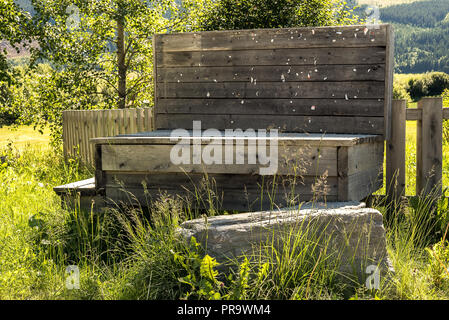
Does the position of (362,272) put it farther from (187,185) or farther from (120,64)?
(120,64)

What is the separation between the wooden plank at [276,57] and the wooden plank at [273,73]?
5 centimetres

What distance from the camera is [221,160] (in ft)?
13.7

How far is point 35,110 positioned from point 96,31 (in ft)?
8.74

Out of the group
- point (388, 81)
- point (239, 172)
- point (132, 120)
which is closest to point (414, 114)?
point (388, 81)

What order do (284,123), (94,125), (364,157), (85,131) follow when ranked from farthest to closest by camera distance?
(85,131), (94,125), (284,123), (364,157)

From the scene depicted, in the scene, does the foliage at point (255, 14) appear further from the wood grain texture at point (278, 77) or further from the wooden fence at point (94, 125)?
the wood grain texture at point (278, 77)

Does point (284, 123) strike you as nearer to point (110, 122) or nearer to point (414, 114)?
point (414, 114)

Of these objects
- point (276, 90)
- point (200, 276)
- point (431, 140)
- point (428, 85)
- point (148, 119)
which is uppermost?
point (428, 85)

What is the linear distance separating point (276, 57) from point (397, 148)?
1817 millimetres

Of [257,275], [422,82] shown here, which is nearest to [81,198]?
[257,275]

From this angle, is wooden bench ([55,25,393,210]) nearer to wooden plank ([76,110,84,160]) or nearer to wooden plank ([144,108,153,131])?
wooden plank ([144,108,153,131])

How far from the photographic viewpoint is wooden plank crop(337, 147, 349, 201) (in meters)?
4.00

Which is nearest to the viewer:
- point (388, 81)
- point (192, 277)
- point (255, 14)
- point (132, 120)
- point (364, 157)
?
point (192, 277)

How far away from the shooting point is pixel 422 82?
→ 239 ft
